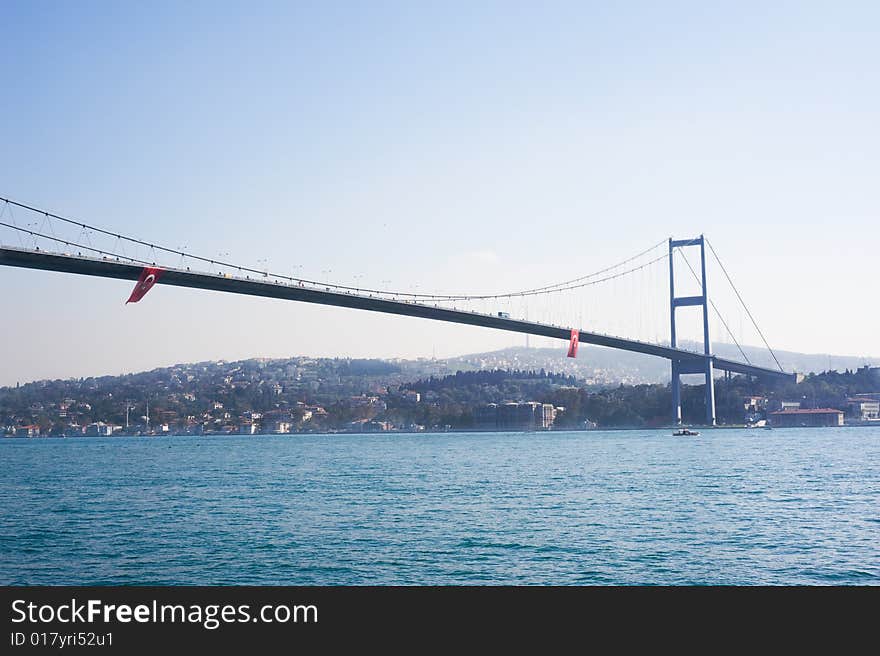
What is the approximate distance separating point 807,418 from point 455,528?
206ft

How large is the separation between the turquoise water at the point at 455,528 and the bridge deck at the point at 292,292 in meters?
6.02

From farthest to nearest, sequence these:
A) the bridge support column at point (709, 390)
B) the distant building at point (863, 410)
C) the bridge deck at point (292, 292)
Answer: the distant building at point (863, 410)
the bridge support column at point (709, 390)
the bridge deck at point (292, 292)

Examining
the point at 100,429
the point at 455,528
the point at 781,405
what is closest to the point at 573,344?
the point at 455,528

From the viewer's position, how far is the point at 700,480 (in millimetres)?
20172

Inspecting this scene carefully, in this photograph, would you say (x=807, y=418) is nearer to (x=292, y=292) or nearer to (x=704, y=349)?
(x=704, y=349)

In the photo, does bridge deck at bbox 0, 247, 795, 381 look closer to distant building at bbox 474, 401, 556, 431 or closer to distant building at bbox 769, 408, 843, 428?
distant building at bbox 769, 408, 843, 428

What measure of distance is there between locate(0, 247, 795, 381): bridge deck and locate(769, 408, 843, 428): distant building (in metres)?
22.2

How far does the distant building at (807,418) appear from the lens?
68062 millimetres

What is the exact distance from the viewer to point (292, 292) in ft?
104

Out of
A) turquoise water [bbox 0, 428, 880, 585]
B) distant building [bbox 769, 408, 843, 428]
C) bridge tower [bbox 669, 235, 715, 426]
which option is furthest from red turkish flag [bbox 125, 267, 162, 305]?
distant building [bbox 769, 408, 843, 428]

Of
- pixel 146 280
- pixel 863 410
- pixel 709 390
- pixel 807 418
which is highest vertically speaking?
pixel 146 280

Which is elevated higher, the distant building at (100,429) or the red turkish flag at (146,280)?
the red turkish flag at (146,280)

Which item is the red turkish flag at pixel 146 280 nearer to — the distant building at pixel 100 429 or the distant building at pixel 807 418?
the distant building at pixel 807 418

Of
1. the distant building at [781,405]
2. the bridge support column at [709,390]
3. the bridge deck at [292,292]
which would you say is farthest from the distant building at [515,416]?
the bridge deck at [292,292]
